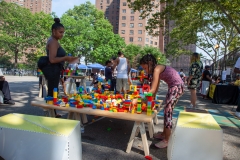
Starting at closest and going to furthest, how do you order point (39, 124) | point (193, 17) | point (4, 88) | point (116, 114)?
1. point (39, 124)
2. point (116, 114)
3. point (4, 88)
4. point (193, 17)

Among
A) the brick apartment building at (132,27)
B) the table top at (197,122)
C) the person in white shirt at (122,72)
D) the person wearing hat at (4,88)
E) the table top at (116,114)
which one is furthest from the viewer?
the brick apartment building at (132,27)

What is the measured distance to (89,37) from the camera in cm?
3706

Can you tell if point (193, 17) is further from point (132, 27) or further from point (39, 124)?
point (132, 27)

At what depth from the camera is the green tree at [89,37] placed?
35062 millimetres

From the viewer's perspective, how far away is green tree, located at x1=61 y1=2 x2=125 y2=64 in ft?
115

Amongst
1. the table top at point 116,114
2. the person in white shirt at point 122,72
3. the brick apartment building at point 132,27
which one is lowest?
the table top at point 116,114

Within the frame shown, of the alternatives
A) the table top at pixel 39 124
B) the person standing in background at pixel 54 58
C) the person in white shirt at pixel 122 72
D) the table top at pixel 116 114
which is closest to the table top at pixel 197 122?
the table top at pixel 116 114

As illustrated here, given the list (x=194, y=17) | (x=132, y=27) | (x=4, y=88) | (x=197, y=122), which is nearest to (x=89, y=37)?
(x=194, y=17)

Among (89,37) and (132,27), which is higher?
(132,27)

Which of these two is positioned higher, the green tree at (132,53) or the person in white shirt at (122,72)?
the green tree at (132,53)

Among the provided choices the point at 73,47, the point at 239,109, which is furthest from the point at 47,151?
the point at 73,47

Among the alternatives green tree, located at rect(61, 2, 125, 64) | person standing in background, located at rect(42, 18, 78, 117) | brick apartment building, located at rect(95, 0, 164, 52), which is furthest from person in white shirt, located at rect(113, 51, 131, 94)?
brick apartment building, located at rect(95, 0, 164, 52)

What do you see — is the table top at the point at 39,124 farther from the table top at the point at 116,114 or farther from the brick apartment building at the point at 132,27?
the brick apartment building at the point at 132,27

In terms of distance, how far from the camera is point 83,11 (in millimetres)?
44562
